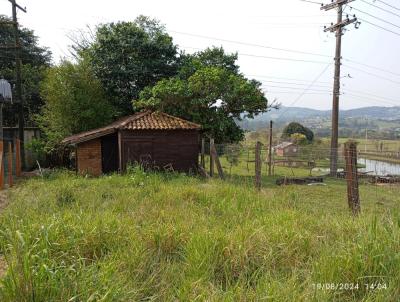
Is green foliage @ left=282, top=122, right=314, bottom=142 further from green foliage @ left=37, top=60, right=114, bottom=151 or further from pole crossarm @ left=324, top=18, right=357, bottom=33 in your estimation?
green foliage @ left=37, top=60, right=114, bottom=151

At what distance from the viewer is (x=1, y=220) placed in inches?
203

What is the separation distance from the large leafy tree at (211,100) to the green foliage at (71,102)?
2.58m

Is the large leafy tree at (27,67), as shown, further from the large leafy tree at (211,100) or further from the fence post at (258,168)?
the fence post at (258,168)

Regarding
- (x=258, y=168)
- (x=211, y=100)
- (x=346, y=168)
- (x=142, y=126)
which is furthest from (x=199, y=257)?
(x=211, y=100)

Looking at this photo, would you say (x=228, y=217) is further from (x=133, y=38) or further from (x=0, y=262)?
(x=133, y=38)

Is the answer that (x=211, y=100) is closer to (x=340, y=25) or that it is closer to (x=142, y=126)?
(x=142, y=126)

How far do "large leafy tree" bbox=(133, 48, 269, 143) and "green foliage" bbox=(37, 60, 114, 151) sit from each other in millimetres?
2579

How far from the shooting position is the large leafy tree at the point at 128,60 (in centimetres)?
2189

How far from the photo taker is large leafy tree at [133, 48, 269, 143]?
712 inches

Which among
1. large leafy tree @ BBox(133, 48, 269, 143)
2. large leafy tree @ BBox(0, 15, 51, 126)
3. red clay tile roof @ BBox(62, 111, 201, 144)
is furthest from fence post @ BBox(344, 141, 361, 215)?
large leafy tree @ BBox(0, 15, 51, 126)

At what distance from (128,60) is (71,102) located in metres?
4.68

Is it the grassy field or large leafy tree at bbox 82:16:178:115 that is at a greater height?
large leafy tree at bbox 82:16:178:115

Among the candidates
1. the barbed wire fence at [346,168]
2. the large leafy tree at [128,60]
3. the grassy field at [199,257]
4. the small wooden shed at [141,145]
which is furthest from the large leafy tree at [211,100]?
the grassy field at [199,257]

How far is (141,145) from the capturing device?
1656 centimetres
